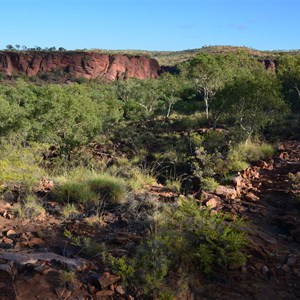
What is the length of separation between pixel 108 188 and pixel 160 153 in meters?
10.0

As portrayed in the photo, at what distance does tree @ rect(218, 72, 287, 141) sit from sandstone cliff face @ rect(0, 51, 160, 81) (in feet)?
229

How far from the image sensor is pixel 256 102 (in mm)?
12914

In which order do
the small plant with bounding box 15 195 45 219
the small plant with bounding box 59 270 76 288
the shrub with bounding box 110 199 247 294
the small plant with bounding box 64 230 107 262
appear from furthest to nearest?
the small plant with bounding box 15 195 45 219 < the small plant with bounding box 64 230 107 262 < the shrub with bounding box 110 199 247 294 < the small plant with bounding box 59 270 76 288

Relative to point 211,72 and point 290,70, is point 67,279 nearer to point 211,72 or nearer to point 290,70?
point 290,70

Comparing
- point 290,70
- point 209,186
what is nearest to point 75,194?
point 209,186

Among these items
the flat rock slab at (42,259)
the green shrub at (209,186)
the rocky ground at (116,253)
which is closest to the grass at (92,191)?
the rocky ground at (116,253)

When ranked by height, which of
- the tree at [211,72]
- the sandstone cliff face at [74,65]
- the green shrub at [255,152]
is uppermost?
the sandstone cliff face at [74,65]

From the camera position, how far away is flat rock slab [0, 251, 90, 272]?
299 centimetres

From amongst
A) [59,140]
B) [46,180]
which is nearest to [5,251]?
[46,180]

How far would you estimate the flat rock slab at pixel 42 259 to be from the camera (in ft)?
9.80

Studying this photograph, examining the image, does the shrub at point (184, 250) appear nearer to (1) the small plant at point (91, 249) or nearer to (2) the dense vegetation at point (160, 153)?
(2) the dense vegetation at point (160, 153)

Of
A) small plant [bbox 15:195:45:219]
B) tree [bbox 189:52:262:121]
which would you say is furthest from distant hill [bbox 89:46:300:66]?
small plant [bbox 15:195:45:219]

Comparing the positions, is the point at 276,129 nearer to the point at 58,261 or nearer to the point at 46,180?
the point at 46,180

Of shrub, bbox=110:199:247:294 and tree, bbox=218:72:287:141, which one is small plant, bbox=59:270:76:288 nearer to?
shrub, bbox=110:199:247:294
